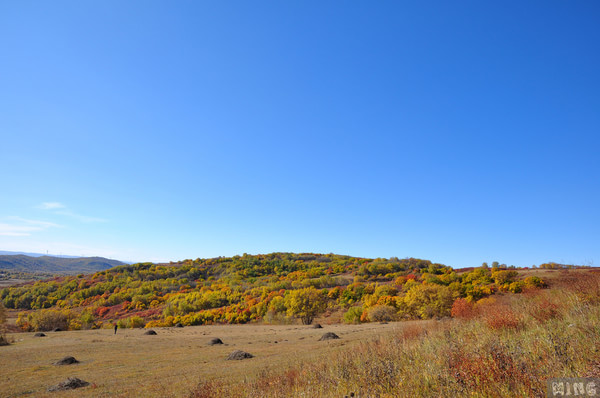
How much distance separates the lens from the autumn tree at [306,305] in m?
51.5

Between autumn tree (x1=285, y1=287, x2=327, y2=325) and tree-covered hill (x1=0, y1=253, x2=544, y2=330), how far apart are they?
6.7 inches

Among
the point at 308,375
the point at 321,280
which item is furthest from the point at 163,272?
the point at 308,375

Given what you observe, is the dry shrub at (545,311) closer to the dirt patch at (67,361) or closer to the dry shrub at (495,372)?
the dry shrub at (495,372)

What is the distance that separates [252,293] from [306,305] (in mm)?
25231

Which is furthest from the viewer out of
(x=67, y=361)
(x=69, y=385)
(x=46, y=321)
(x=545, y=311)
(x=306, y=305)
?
(x=46, y=321)

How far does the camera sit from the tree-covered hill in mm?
44781

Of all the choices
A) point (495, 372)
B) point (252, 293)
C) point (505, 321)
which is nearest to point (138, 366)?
point (505, 321)

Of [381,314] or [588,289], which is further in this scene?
[381,314]

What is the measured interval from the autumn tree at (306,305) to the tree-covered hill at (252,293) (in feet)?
0.56

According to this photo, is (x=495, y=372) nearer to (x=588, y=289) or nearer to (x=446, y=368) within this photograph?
(x=446, y=368)

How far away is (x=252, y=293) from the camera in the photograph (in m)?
73.4

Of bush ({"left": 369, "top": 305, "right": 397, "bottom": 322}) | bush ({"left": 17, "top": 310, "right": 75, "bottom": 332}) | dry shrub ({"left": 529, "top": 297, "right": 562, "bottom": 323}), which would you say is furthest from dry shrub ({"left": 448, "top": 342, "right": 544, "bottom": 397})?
bush ({"left": 17, "top": 310, "right": 75, "bottom": 332})

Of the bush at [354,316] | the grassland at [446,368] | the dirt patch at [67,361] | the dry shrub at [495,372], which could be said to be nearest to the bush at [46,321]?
the dirt patch at [67,361]

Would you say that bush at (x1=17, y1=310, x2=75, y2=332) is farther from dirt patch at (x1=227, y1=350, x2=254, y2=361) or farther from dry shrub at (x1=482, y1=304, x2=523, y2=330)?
dry shrub at (x1=482, y1=304, x2=523, y2=330)
